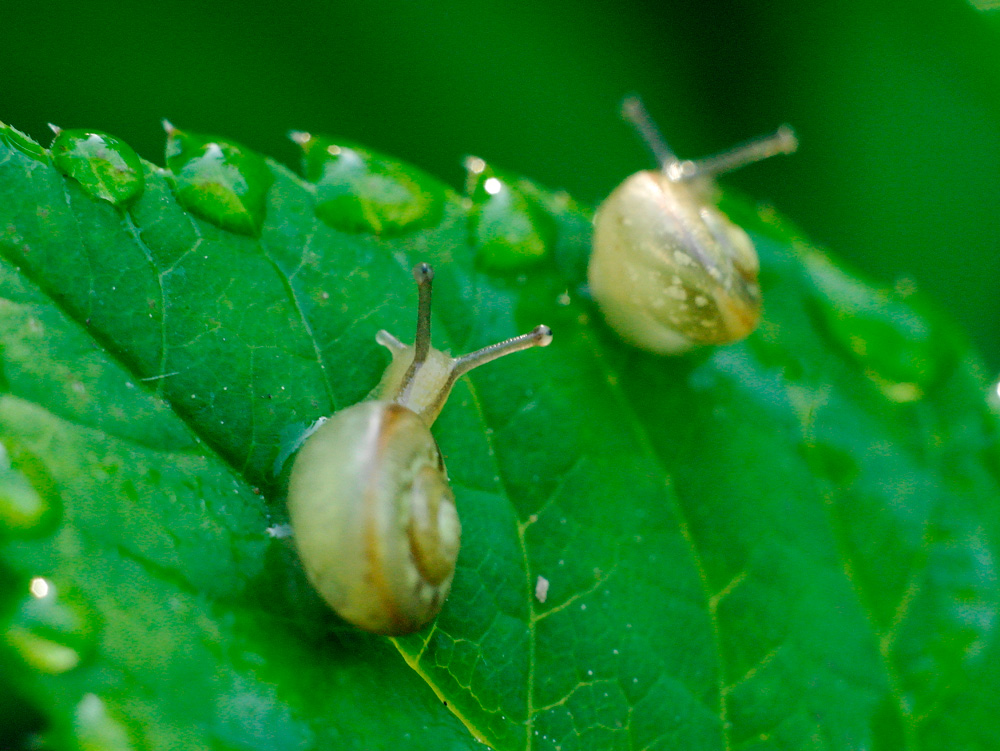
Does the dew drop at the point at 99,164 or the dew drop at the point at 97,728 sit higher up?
the dew drop at the point at 99,164

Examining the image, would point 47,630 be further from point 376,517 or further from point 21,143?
point 21,143

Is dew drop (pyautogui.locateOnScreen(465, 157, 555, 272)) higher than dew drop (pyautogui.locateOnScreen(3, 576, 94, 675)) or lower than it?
higher

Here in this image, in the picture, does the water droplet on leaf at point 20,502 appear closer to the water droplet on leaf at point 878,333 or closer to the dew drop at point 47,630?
the dew drop at point 47,630

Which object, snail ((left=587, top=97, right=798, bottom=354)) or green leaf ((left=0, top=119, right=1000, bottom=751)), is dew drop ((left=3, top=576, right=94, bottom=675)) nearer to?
green leaf ((left=0, top=119, right=1000, bottom=751))

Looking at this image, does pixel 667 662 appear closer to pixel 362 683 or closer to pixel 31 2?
pixel 362 683

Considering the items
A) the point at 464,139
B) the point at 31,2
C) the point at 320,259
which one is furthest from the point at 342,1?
the point at 320,259

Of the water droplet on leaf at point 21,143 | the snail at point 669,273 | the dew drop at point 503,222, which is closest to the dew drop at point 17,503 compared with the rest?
the water droplet on leaf at point 21,143

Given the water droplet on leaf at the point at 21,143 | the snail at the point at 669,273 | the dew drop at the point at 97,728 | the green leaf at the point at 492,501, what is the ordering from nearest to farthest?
1. the dew drop at the point at 97,728
2. the green leaf at the point at 492,501
3. the water droplet on leaf at the point at 21,143
4. the snail at the point at 669,273

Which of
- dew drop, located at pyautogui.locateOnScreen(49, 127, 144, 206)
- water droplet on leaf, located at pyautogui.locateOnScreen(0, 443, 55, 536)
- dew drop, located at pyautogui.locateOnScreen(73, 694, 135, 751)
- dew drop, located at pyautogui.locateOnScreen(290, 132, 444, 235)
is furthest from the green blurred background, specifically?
dew drop, located at pyautogui.locateOnScreen(73, 694, 135, 751)
